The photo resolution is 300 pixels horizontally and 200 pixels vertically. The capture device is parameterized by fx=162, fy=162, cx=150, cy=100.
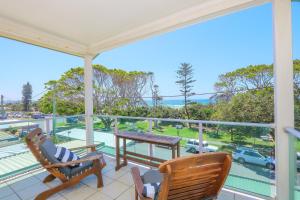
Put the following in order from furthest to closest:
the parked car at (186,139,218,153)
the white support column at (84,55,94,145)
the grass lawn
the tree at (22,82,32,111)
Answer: the tree at (22,82,32,111) → the white support column at (84,55,94,145) → the parked car at (186,139,218,153) → the grass lawn

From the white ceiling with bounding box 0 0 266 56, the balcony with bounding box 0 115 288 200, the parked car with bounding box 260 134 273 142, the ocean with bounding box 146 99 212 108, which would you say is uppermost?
the white ceiling with bounding box 0 0 266 56

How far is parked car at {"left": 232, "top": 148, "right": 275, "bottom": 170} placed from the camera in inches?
84.2

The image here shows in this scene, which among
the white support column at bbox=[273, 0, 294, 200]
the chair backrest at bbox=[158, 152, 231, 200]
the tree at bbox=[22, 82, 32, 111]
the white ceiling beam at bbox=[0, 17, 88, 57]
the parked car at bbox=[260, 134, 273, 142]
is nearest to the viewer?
the chair backrest at bbox=[158, 152, 231, 200]

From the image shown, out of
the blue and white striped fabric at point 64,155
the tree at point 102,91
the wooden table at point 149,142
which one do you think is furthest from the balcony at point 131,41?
the tree at point 102,91

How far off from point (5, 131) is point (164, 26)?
12.0ft

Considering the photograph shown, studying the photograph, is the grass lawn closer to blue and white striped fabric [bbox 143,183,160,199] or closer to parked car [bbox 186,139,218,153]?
parked car [bbox 186,139,218,153]

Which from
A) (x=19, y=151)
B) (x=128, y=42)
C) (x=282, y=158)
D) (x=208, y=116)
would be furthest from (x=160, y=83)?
(x=282, y=158)

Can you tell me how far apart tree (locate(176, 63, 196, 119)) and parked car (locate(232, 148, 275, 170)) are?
10.4 m

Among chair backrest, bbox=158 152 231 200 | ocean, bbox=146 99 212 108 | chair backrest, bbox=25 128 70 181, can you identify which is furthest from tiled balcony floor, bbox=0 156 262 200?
ocean, bbox=146 99 212 108

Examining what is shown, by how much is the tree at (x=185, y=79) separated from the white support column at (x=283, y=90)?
10.9m

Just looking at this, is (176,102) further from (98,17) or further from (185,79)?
(98,17)

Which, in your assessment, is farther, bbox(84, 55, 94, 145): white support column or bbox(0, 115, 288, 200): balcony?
bbox(84, 55, 94, 145): white support column

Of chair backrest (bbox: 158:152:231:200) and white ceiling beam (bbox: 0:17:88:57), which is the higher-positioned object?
white ceiling beam (bbox: 0:17:88:57)

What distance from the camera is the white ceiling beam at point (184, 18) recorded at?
226 cm
